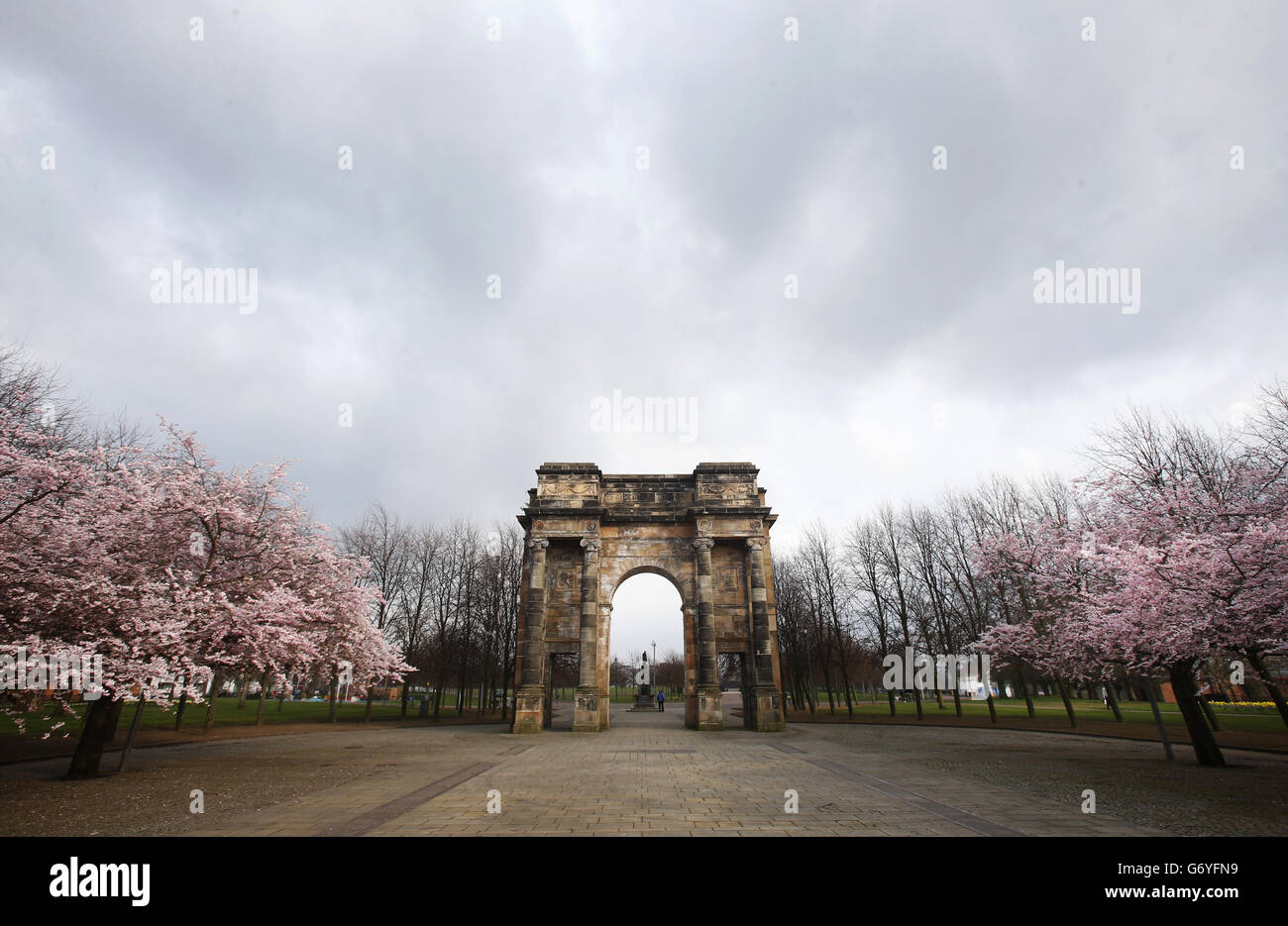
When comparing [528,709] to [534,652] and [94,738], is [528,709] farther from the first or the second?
[94,738]

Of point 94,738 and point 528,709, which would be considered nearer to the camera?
point 94,738

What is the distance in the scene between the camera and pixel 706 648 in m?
30.1

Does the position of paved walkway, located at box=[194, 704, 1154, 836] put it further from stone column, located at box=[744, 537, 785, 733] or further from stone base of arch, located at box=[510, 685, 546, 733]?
stone column, located at box=[744, 537, 785, 733]

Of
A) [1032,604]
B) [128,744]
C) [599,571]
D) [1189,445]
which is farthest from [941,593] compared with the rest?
[128,744]

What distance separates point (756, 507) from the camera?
32062mm

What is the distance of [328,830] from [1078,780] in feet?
50.6

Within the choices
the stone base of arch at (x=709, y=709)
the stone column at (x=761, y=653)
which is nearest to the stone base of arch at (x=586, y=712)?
the stone base of arch at (x=709, y=709)

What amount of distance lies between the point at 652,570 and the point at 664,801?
22524mm

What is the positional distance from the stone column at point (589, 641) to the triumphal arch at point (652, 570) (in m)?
0.05

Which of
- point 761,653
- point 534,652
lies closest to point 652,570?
point 761,653

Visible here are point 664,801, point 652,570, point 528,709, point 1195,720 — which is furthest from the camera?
point 652,570

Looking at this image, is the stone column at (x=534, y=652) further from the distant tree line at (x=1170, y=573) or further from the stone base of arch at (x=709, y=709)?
the distant tree line at (x=1170, y=573)

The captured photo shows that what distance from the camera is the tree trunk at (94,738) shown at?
1317 cm

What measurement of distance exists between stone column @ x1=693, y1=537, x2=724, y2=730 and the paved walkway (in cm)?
1103
